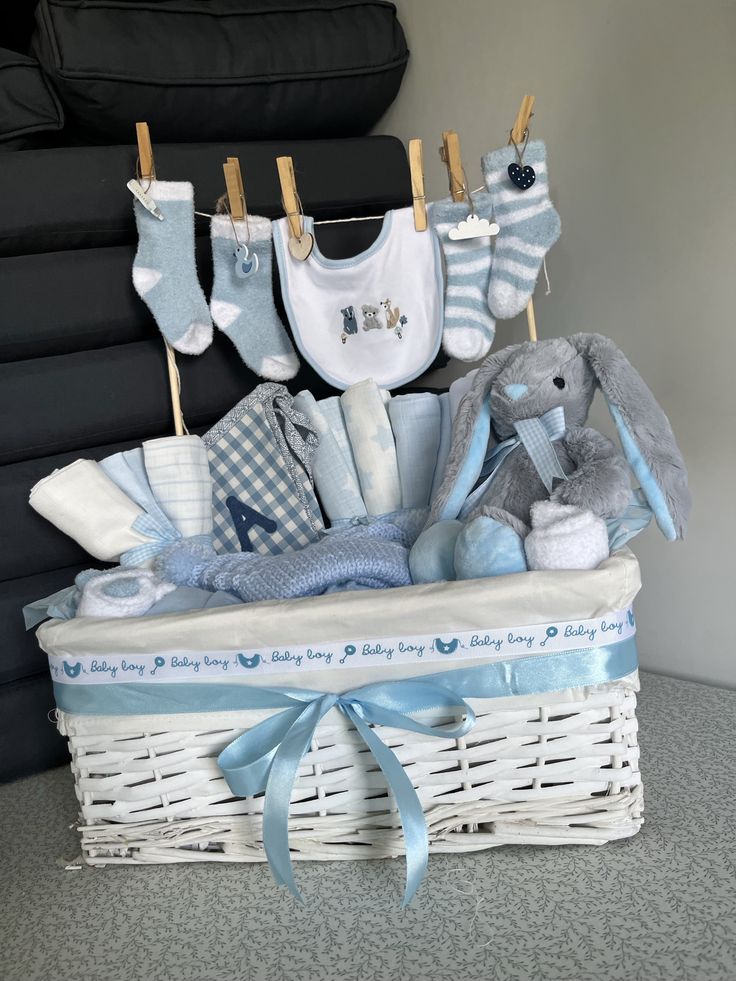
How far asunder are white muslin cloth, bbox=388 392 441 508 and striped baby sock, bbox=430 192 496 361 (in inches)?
3.6

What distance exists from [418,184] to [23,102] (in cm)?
51

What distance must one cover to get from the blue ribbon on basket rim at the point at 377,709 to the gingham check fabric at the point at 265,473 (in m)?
0.37

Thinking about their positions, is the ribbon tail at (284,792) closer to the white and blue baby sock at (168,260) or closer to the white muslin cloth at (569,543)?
the white muslin cloth at (569,543)

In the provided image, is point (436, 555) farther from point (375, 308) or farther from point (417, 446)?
point (375, 308)

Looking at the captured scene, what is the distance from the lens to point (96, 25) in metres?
1.24

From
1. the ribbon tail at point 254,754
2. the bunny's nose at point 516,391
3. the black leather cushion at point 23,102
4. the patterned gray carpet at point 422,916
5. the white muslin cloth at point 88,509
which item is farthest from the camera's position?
the black leather cushion at point 23,102

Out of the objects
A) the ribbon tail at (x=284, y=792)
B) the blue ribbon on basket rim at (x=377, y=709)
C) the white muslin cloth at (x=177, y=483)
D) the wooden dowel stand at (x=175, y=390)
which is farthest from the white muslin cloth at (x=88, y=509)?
the ribbon tail at (x=284, y=792)

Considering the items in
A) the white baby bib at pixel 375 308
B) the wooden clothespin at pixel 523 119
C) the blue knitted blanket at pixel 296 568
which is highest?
the wooden clothespin at pixel 523 119

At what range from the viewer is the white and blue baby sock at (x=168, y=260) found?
4.00 ft

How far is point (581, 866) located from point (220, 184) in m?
0.98

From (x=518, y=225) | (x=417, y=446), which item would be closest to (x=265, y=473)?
(x=417, y=446)

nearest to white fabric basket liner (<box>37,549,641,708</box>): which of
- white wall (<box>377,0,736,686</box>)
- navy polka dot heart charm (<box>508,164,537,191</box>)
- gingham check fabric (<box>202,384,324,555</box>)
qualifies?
gingham check fabric (<box>202,384,324,555</box>)

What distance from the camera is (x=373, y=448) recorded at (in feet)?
4.06

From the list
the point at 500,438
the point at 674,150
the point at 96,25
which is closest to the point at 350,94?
the point at 96,25
